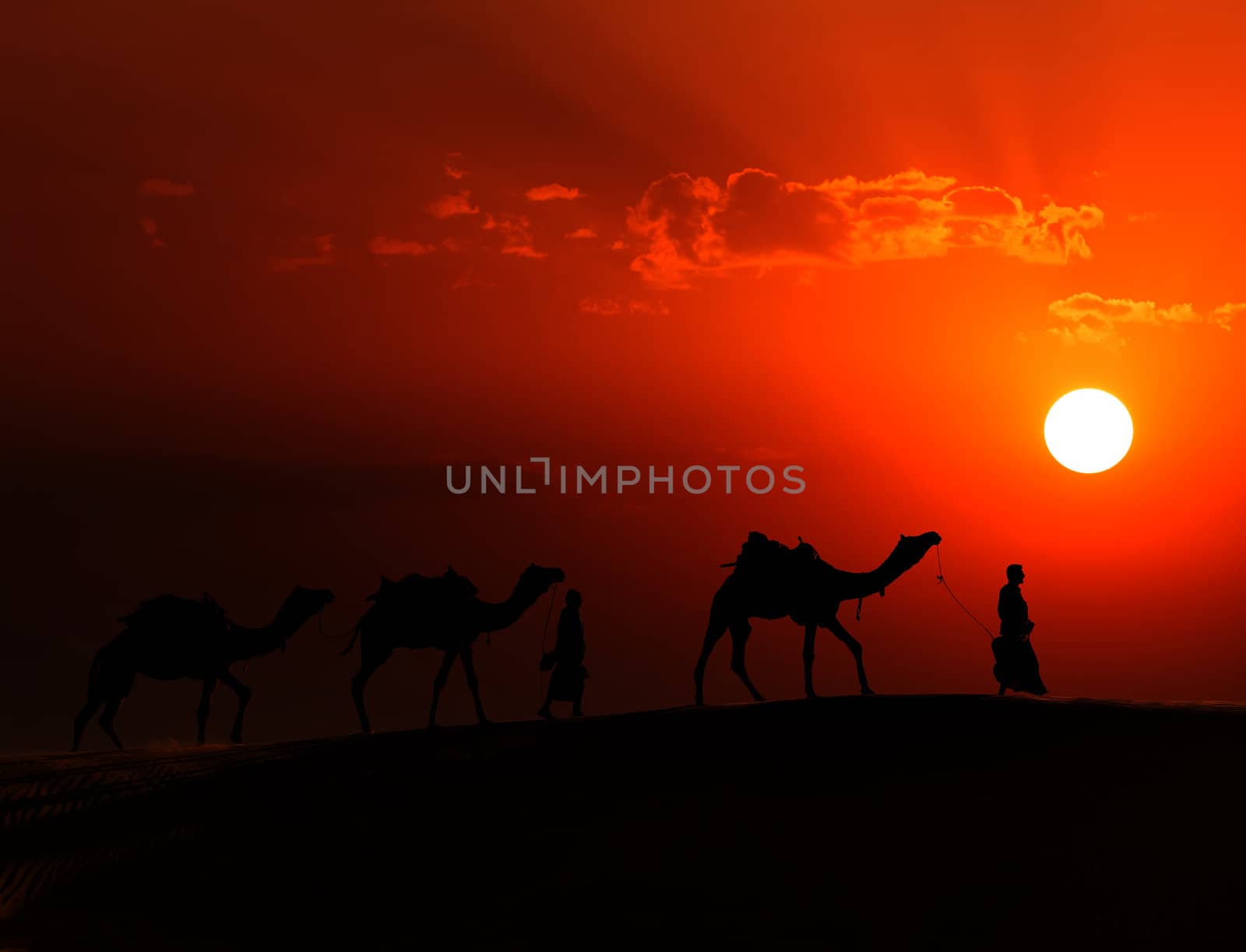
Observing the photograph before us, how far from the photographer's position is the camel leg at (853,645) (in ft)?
75.0

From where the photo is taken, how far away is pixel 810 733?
64.3 feet

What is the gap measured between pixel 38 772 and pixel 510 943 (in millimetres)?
10206

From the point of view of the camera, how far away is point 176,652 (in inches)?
1057

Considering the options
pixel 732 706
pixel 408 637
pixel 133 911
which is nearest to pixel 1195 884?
pixel 732 706

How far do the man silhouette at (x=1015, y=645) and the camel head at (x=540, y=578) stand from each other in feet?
23.0

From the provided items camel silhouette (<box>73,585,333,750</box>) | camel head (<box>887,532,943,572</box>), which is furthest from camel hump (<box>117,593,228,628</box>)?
camel head (<box>887,532,943,572</box>)

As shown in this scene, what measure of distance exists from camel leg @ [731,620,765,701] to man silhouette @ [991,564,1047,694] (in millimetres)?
3975

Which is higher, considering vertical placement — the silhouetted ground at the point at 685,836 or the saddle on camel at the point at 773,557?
the saddle on camel at the point at 773,557

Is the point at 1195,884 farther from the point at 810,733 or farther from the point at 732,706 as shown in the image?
the point at 732,706

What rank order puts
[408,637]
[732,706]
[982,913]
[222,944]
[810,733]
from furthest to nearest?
[408,637] < [732,706] < [810,733] < [222,944] < [982,913]

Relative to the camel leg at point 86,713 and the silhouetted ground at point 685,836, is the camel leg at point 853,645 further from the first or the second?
the camel leg at point 86,713

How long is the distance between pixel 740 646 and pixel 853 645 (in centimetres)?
248

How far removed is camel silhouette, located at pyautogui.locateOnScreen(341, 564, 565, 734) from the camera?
25.1m

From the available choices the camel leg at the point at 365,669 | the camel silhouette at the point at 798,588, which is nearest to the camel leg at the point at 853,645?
the camel silhouette at the point at 798,588
